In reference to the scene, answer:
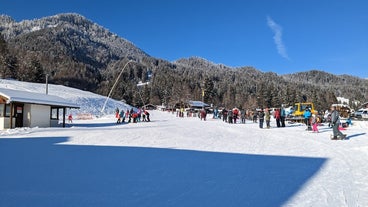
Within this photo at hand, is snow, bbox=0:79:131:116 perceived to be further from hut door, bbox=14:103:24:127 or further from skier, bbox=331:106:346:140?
skier, bbox=331:106:346:140

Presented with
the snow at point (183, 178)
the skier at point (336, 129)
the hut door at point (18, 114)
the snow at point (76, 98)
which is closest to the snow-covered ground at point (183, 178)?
the snow at point (183, 178)

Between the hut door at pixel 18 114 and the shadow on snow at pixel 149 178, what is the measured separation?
16045 millimetres

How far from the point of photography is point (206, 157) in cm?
973

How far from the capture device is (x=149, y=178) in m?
6.79

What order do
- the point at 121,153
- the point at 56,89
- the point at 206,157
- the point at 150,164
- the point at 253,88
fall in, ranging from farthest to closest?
the point at 253,88, the point at 56,89, the point at 121,153, the point at 206,157, the point at 150,164

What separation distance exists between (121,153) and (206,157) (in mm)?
2927

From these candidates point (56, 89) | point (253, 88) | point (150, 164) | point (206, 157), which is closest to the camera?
point (150, 164)

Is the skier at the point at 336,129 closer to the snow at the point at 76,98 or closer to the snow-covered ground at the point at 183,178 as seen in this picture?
the snow-covered ground at the point at 183,178

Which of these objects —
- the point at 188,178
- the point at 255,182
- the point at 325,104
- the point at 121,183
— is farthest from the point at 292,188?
the point at 325,104

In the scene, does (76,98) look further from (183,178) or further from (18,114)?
(183,178)

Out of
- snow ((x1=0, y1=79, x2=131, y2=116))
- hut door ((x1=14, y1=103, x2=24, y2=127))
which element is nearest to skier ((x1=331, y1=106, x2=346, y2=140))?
hut door ((x1=14, y1=103, x2=24, y2=127))

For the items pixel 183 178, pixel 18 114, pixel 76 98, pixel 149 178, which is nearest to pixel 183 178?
pixel 183 178

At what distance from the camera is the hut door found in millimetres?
24516

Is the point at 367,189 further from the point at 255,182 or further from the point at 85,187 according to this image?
the point at 85,187
